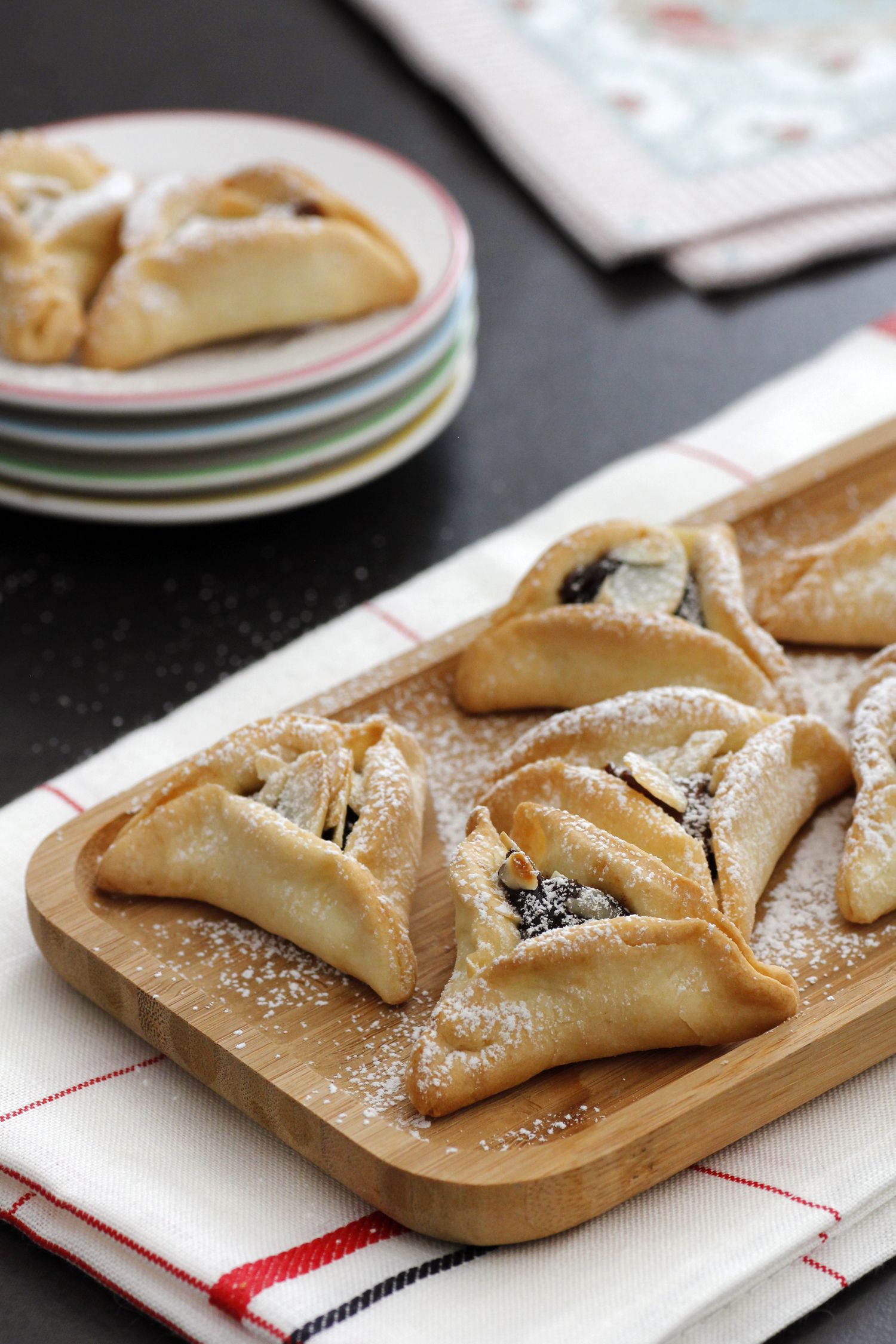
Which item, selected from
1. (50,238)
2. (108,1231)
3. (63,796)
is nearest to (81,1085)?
(108,1231)

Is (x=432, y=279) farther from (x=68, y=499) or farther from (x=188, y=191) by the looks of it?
(x=68, y=499)

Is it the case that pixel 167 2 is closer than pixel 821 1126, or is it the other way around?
pixel 821 1126

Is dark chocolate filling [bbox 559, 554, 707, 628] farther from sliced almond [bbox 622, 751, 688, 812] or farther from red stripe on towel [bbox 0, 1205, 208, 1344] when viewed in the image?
red stripe on towel [bbox 0, 1205, 208, 1344]

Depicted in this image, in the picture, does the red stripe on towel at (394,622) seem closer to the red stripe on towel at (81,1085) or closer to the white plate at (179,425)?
the white plate at (179,425)

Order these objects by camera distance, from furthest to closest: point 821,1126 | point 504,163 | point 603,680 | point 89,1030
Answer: point 504,163
point 603,680
point 89,1030
point 821,1126

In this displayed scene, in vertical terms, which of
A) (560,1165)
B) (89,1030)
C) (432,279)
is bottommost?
(89,1030)

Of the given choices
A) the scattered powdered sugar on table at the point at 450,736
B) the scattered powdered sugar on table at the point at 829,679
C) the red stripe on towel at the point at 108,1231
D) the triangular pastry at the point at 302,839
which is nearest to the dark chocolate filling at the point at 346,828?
the triangular pastry at the point at 302,839

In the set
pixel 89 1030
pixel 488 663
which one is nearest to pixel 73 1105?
pixel 89 1030
